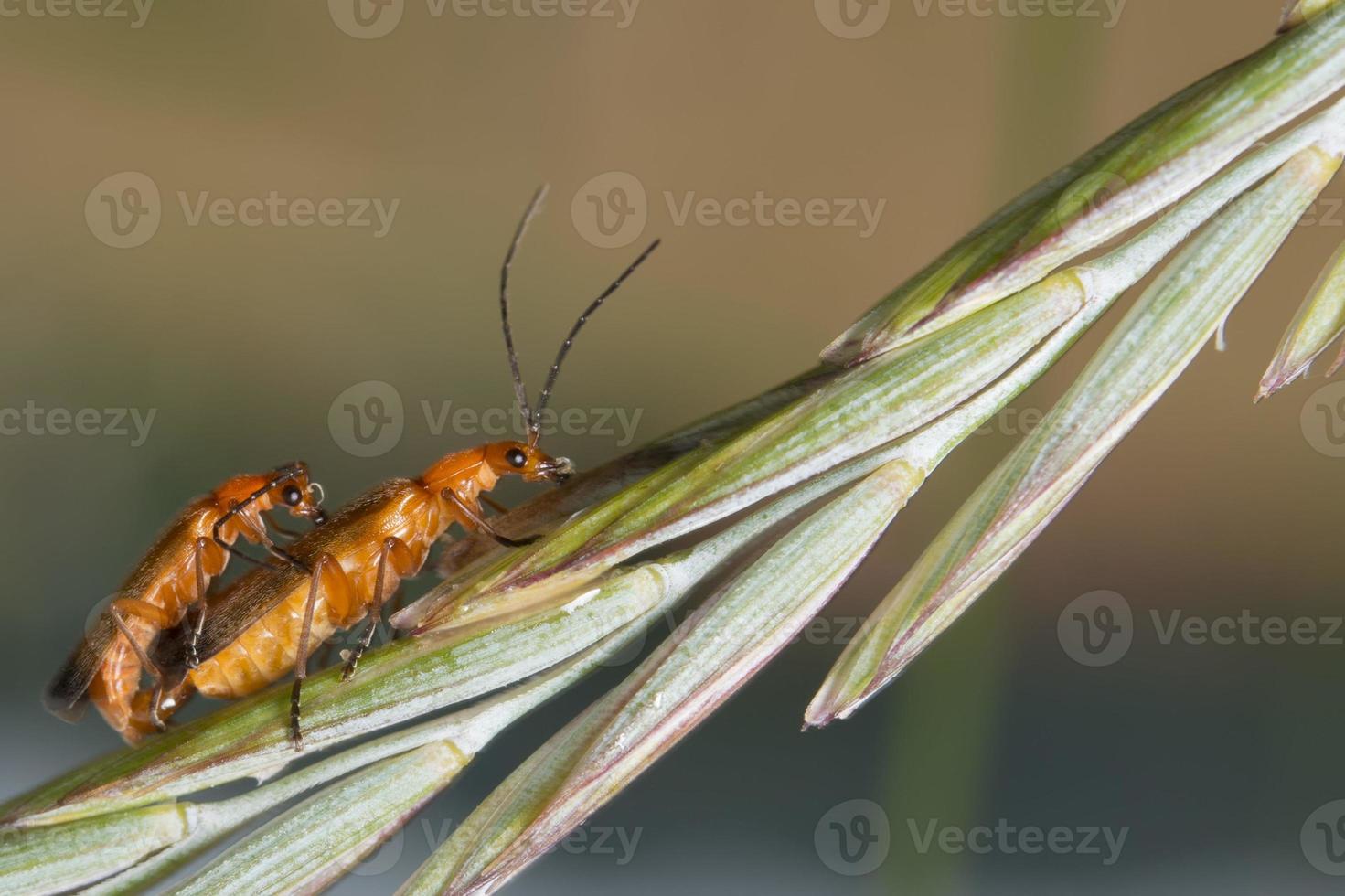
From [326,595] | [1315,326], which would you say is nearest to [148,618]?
[326,595]

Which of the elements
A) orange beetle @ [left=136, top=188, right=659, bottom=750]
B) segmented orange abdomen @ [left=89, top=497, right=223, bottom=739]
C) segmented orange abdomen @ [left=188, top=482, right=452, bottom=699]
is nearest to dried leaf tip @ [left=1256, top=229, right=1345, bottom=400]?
orange beetle @ [left=136, top=188, right=659, bottom=750]

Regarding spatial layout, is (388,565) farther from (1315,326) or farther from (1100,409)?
(1315,326)

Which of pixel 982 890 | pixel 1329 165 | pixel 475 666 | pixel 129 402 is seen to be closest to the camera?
pixel 1329 165

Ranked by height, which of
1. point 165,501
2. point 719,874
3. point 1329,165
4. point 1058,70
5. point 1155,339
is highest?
point 1058,70

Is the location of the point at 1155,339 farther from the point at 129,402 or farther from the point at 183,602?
the point at 129,402

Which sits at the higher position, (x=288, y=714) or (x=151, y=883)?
(x=288, y=714)

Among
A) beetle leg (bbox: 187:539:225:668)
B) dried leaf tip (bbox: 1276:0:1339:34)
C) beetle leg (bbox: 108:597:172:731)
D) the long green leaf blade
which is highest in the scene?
dried leaf tip (bbox: 1276:0:1339:34)

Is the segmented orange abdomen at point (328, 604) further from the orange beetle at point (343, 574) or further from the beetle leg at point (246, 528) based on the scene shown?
the beetle leg at point (246, 528)

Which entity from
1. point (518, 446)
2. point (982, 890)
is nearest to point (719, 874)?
point (982, 890)

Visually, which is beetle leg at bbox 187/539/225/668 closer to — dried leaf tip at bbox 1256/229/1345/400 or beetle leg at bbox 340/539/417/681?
beetle leg at bbox 340/539/417/681

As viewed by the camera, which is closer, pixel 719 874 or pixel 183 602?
pixel 183 602
